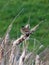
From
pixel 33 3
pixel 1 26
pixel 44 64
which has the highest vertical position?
pixel 33 3

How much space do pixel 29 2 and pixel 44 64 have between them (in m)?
8.57

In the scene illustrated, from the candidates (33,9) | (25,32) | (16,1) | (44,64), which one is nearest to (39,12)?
(33,9)

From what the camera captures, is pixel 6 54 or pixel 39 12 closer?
pixel 6 54

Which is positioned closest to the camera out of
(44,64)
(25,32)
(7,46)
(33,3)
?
(25,32)

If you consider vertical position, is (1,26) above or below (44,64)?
above

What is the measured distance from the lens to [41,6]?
1124 cm

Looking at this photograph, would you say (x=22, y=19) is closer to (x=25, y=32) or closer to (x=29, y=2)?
(x=29, y=2)

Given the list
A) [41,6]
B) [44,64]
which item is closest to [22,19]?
[41,6]

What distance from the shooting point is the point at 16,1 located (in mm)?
11844

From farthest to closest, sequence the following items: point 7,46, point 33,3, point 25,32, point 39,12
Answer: point 33,3, point 39,12, point 7,46, point 25,32

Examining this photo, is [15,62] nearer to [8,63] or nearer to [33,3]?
[8,63]

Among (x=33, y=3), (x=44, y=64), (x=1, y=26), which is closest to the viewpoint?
(x=44, y=64)

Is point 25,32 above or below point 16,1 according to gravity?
below

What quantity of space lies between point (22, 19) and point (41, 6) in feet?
3.65
